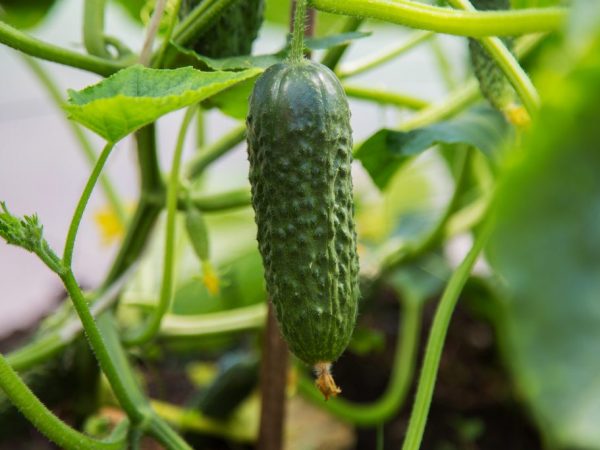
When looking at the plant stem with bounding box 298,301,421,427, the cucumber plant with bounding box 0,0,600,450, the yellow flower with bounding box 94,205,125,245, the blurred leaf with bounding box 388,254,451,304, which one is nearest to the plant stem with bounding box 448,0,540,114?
the cucumber plant with bounding box 0,0,600,450

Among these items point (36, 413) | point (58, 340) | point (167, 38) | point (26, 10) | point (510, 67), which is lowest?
point (36, 413)

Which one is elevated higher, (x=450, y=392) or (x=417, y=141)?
(x=417, y=141)

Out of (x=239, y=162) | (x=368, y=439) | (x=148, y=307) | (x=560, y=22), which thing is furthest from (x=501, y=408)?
(x=560, y=22)

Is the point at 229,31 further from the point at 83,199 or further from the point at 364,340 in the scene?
the point at 364,340

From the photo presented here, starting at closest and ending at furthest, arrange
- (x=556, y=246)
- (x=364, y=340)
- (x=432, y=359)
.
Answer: (x=556, y=246) < (x=432, y=359) < (x=364, y=340)

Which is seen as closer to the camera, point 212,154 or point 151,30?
point 151,30

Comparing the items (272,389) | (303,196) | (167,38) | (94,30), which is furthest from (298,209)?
(272,389)

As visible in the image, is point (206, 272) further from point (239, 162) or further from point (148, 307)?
point (239, 162)

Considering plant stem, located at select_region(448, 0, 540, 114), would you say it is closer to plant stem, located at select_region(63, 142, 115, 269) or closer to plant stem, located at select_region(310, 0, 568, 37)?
plant stem, located at select_region(310, 0, 568, 37)
